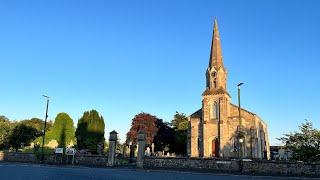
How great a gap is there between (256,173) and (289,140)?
4504 millimetres

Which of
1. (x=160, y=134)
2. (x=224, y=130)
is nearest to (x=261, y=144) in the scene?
(x=224, y=130)

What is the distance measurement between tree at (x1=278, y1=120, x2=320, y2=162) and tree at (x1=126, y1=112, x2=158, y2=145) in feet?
105

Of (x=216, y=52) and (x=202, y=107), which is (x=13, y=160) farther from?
(x=216, y=52)

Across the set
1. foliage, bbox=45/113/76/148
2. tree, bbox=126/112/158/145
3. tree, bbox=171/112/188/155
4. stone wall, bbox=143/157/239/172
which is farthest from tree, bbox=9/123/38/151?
stone wall, bbox=143/157/239/172

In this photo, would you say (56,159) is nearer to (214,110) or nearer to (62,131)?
(62,131)

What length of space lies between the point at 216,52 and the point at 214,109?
10351mm

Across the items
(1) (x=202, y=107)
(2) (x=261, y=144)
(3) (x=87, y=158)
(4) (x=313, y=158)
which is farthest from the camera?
(2) (x=261, y=144)

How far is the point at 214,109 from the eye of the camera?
49219 millimetres

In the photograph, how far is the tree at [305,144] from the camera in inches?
920

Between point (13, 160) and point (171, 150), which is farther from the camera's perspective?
point (171, 150)

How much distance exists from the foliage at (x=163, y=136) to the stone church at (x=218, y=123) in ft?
26.3

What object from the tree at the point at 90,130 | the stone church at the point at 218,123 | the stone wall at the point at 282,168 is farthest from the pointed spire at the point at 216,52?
the stone wall at the point at 282,168

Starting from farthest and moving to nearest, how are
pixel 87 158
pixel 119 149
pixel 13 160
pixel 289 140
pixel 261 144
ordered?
1. pixel 119 149
2. pixel 261 144
3. pixel 13 160
4. pixel 87 158
5. pixel 289 140

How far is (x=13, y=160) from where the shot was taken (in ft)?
123
